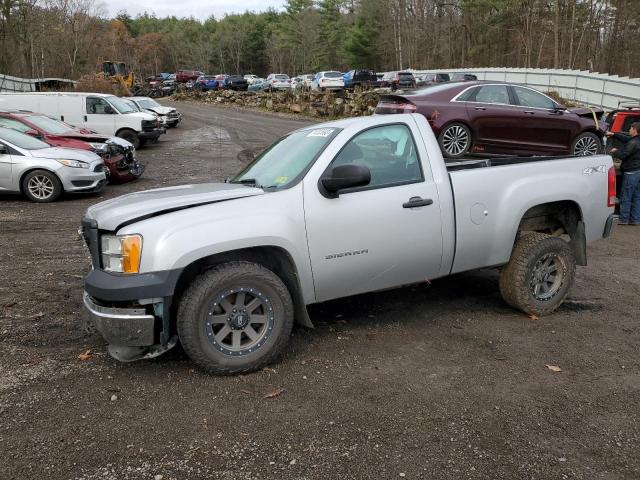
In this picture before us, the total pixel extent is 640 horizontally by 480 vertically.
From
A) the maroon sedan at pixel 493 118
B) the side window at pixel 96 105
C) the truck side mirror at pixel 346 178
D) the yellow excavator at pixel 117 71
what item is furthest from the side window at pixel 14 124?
the yellow excavator at pixel 117 71

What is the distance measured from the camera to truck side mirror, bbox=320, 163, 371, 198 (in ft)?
13.0

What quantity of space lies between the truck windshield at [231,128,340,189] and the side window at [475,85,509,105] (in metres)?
6.54

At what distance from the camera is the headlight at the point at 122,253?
363 cm

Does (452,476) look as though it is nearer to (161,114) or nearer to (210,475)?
(210,475)

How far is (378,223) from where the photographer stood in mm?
4266

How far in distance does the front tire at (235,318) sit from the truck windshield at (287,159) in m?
0.81

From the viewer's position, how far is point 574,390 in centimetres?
379

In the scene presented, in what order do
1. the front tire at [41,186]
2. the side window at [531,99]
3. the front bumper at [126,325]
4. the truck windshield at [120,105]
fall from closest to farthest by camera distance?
1. the front bumper at [126,325]
2. the side window at [531,99]
3. the front tire at [41,186]
4. the truck windshield at [120,105]

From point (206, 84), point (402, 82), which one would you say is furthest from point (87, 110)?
point (206, 84)

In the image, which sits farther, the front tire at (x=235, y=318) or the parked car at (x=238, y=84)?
the parked car at (x=238, y=84)

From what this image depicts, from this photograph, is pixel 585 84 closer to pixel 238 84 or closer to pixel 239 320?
pixel 239 320

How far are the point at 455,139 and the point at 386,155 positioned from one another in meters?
6.27

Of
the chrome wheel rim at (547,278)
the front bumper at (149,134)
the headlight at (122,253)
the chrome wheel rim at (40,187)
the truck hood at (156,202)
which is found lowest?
the chrome wheel rim at (547,278)

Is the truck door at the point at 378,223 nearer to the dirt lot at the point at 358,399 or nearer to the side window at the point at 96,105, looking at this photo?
the dirt lot at the point at 358,399
